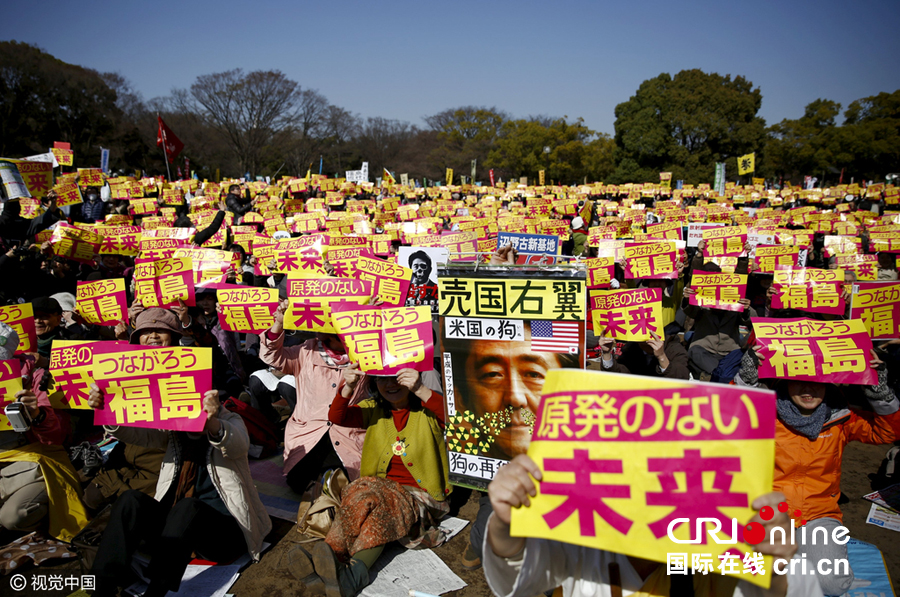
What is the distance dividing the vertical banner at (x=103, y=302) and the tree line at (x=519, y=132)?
3031 cm

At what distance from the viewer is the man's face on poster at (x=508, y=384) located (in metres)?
2.91

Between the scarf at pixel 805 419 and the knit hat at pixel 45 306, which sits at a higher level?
the knit hat at pixel 45 306

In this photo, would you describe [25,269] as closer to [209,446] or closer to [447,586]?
[209,446]

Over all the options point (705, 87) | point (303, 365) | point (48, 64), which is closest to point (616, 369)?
point (303, 365)

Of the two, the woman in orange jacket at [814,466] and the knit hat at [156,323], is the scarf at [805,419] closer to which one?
the woman in orange jacket at [814,466]

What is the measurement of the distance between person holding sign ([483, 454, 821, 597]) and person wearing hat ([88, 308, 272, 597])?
2.07 m

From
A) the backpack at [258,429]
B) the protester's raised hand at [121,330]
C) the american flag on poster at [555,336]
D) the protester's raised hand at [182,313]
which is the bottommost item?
the backpack at [258,429]

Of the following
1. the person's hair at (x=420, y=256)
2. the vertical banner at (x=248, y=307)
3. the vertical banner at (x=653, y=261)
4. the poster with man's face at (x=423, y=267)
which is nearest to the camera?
the vertical banner at (x=248, y=307)

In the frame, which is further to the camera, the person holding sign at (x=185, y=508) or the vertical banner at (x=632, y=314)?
the vertical banner at (x=632, y=314)

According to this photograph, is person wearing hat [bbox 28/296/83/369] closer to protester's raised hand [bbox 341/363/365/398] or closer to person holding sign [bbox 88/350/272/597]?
person holding sign [bbox 88/350/272/597]

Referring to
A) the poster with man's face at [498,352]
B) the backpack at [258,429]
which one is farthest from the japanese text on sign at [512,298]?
the backpack at [258,429]

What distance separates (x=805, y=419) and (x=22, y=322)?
5474 mm

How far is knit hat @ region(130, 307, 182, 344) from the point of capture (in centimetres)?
367

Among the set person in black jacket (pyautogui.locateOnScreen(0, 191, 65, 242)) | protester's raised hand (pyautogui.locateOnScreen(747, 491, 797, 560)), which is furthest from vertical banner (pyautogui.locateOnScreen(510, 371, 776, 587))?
person in black jacket (pyautogui.locateOnScreen(0, 191, 65, 242))
